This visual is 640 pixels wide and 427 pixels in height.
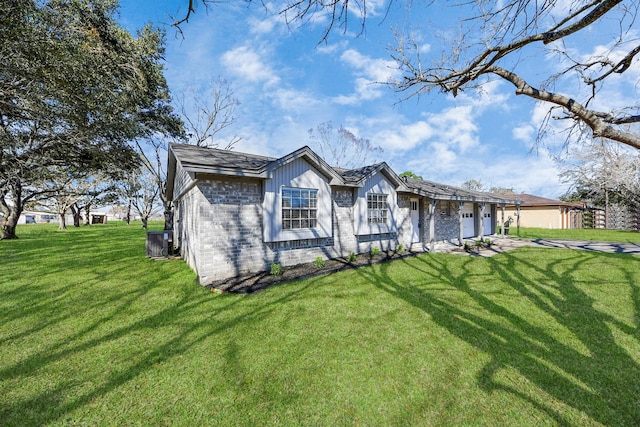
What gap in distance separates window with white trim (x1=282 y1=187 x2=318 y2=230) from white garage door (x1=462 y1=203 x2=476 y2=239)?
1100cm

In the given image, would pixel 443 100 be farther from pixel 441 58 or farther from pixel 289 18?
pixel 289 18

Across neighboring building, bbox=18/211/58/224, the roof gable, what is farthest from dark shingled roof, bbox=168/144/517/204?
neighboring building, bbox=18/211/58/224

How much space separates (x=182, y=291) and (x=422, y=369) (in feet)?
18.3

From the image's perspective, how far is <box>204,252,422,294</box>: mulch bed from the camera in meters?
6.36

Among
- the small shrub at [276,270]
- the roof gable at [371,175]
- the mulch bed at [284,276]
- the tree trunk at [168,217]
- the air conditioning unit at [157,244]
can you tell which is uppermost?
the roof gable at [371,175]

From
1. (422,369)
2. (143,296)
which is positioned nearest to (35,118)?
(143,296)

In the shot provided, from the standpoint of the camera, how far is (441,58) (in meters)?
4.77

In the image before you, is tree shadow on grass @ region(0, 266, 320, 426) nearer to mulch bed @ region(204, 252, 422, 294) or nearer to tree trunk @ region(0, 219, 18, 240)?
mulch bed @ region(204, 252, 422, 294)

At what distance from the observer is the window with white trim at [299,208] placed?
8148 millimetres

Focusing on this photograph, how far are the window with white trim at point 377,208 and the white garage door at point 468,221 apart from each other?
23.0 feet

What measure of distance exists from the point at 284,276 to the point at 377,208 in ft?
18.0

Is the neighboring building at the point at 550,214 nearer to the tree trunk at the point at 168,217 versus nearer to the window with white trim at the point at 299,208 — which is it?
the window with white trim at the point at 299,208

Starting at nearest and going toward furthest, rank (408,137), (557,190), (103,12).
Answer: (103,12) < (408,137) < (557,190)

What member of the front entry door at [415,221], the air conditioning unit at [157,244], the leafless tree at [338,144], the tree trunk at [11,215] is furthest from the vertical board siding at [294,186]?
the leafless tree at [338,144]
